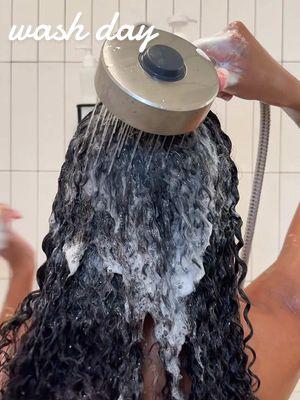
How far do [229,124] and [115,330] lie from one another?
113 centimetres

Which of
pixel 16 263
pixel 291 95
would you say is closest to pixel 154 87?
pixel 291 95

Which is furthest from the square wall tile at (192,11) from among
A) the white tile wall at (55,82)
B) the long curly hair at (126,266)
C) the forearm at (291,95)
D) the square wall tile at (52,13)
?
the long curly hair at (126,266)

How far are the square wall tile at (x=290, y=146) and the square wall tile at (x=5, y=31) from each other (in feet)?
2.13

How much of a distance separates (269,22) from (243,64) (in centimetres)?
103

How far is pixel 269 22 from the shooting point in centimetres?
159

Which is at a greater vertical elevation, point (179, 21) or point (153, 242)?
point (153, 242)

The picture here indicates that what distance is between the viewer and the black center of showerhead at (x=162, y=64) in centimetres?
49

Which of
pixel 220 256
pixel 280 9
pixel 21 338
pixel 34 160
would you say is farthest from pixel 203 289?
pixel 280 9

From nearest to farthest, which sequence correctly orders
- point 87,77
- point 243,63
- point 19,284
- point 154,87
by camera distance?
point 154,87 → point 243,63 → point 19,284 → point 87,77

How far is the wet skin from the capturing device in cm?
63

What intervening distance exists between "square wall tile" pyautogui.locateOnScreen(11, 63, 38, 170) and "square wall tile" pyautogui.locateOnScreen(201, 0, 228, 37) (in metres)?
0.40

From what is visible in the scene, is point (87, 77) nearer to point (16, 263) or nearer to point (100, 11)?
point (100, 11)

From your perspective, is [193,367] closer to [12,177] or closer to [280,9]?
[12,177]

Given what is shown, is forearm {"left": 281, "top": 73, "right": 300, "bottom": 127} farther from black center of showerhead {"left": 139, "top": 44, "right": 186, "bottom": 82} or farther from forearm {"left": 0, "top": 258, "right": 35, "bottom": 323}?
forearm {"left": 0, "top": 258, "right": 35, "bottom": 323}
